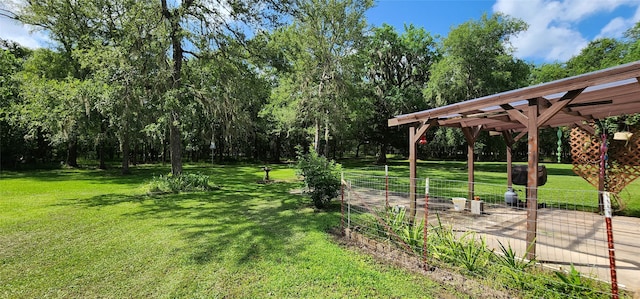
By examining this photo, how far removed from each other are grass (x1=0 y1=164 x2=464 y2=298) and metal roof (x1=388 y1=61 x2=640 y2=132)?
2413 mm

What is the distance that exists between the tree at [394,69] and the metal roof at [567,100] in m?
16.8

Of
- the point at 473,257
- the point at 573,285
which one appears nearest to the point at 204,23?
the point at 473,257

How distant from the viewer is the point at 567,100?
3039 mm

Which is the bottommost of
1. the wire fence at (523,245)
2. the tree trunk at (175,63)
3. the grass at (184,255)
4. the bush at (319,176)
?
the grass at (184,255)

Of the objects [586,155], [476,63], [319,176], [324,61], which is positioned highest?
[476,63]

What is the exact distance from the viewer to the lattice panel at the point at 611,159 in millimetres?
5738

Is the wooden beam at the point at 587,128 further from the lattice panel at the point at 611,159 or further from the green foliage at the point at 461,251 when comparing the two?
the green foliage at the point at 461,251

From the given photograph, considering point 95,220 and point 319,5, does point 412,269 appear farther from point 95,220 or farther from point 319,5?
point 319,5

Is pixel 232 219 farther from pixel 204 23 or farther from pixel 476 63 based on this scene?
pixel 476 63

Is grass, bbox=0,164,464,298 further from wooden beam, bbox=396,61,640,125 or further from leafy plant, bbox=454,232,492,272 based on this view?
wooden beam, bbox=396,61,640,125

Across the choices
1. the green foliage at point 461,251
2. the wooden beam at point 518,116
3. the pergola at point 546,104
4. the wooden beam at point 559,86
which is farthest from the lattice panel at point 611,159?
the green foliage at point 461,251

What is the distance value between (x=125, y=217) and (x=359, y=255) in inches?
211

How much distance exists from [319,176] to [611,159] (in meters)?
6.41

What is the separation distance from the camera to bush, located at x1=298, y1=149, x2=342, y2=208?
646cm
